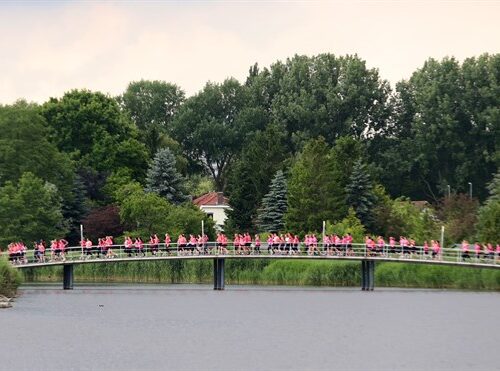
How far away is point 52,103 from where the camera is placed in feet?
505

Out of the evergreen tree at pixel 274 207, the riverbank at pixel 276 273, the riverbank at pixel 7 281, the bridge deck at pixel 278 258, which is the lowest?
the riverbank at pixel 7 281

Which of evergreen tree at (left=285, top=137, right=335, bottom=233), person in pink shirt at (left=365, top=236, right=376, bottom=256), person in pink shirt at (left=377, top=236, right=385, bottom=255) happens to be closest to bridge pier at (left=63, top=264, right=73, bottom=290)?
person in pink shirt at (left=365, top=236, right=376, bottom=256)

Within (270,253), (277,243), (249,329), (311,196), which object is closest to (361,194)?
(311,196)

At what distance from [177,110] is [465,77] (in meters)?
35.5

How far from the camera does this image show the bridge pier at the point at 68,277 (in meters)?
119

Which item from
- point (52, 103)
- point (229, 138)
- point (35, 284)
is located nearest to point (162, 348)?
point (35, 284)

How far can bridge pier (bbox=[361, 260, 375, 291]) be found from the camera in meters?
117

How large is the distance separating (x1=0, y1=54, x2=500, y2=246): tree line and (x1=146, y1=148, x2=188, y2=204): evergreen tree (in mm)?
114

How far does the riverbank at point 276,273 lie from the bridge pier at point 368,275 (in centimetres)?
370

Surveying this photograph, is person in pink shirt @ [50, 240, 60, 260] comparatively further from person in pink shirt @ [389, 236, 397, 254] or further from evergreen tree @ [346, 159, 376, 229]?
evergreen tree @ [346, 159, 376, 229]

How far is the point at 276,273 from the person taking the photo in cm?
12600

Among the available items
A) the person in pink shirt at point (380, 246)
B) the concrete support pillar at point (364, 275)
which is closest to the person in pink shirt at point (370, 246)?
the person in pink shirt at point (380, 246)

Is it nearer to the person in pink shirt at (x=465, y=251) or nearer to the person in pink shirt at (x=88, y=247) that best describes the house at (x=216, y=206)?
the person in pink shirt at (x=88, y=247)

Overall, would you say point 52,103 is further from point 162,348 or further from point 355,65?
point 162,348
